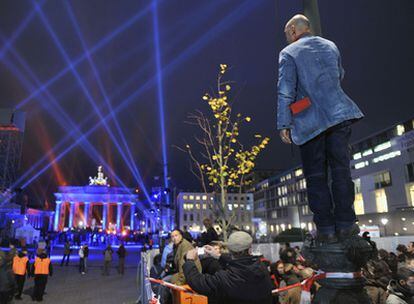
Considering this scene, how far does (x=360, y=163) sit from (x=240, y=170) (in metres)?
53.2

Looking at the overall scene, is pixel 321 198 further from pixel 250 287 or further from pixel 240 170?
pixel 240 170

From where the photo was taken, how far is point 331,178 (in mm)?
3172

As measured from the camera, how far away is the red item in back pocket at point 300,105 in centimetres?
310

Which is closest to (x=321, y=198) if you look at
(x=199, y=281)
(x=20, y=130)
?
(x=199, y=281)

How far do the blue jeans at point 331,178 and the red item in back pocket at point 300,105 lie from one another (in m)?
0.32

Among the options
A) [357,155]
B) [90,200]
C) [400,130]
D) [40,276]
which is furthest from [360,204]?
[90,200]

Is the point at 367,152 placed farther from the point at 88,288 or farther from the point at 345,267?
the point at 345,267

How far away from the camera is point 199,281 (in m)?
3.71

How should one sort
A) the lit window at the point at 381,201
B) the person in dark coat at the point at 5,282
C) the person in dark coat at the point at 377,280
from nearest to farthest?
the person in dark coat at the point at 377,280, the person in dark coat at the point at 5,282, the lit window at the point at 381,201

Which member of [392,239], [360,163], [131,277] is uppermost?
[360,163]

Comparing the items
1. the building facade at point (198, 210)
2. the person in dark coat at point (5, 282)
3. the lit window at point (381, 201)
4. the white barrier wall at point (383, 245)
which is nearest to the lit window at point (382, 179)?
the lit window at point (381, 201)

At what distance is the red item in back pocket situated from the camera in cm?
310

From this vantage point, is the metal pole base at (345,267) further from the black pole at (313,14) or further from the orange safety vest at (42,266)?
the orange safety vest at (42,266)

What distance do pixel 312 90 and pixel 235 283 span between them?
2.28m
